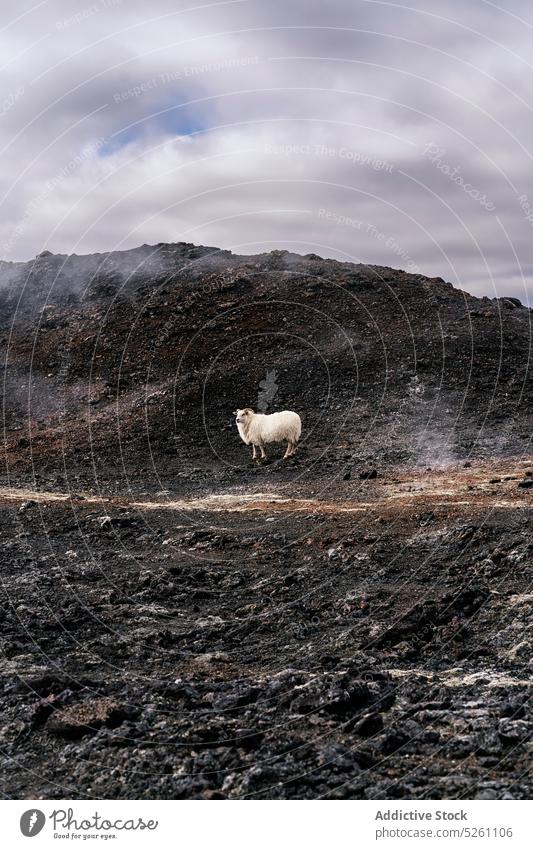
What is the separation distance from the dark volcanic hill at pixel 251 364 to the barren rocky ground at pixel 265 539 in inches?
4.9

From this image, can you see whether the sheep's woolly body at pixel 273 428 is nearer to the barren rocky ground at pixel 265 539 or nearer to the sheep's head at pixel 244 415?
the sheep's head at pixel 244 415

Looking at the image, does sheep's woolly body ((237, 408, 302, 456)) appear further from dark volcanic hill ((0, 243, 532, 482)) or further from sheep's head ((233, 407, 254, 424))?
dark volcanic hill ((0, 243, 532, 482))

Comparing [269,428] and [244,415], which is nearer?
[269,428]

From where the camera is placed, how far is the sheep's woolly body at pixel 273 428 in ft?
88.2

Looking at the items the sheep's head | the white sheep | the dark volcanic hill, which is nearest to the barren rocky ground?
the dark volcanic hill

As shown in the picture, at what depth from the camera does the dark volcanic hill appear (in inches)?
1115

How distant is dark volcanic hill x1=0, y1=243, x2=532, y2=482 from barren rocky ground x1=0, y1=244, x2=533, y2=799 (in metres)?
0.13

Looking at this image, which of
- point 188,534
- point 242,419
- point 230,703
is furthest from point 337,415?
point 230,703

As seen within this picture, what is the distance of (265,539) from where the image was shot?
58.6ft

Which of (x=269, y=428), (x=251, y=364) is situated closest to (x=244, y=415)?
(x=269, y=428)

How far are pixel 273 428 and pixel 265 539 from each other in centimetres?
940

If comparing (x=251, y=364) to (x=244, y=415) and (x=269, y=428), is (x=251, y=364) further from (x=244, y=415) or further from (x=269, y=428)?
(x=269, y=428)

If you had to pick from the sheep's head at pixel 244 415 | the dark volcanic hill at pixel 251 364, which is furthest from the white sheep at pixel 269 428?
the dark volcanic hill at pixel 251 364

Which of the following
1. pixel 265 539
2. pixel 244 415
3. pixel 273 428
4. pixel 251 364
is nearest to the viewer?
pixel 265 539
